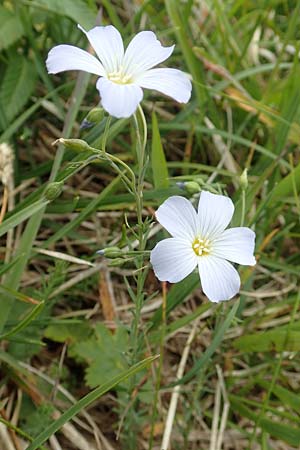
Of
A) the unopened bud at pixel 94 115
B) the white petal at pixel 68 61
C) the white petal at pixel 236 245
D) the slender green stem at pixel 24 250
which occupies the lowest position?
the slender green stem at pixel 24 250

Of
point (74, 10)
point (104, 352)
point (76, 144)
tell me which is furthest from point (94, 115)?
point (74, 10)

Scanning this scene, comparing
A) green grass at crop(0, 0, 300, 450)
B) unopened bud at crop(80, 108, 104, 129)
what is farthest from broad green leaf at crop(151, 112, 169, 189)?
unopened bud at crop(80, 108, 104, 129)

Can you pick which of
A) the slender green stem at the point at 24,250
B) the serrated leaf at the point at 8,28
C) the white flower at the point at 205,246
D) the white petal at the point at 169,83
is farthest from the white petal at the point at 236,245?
the serrated leaf at the point at 8,28

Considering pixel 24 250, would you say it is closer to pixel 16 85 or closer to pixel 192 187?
pixel 192 187

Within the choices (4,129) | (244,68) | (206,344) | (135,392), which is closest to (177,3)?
(244,68)

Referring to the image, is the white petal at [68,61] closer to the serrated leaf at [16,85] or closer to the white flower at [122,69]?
the white flower at [122,69]

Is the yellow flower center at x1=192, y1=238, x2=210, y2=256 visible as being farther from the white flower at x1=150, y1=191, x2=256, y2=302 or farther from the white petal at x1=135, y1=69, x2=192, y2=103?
the white petal at x1=135, y1=69, x2=192, y2=103
